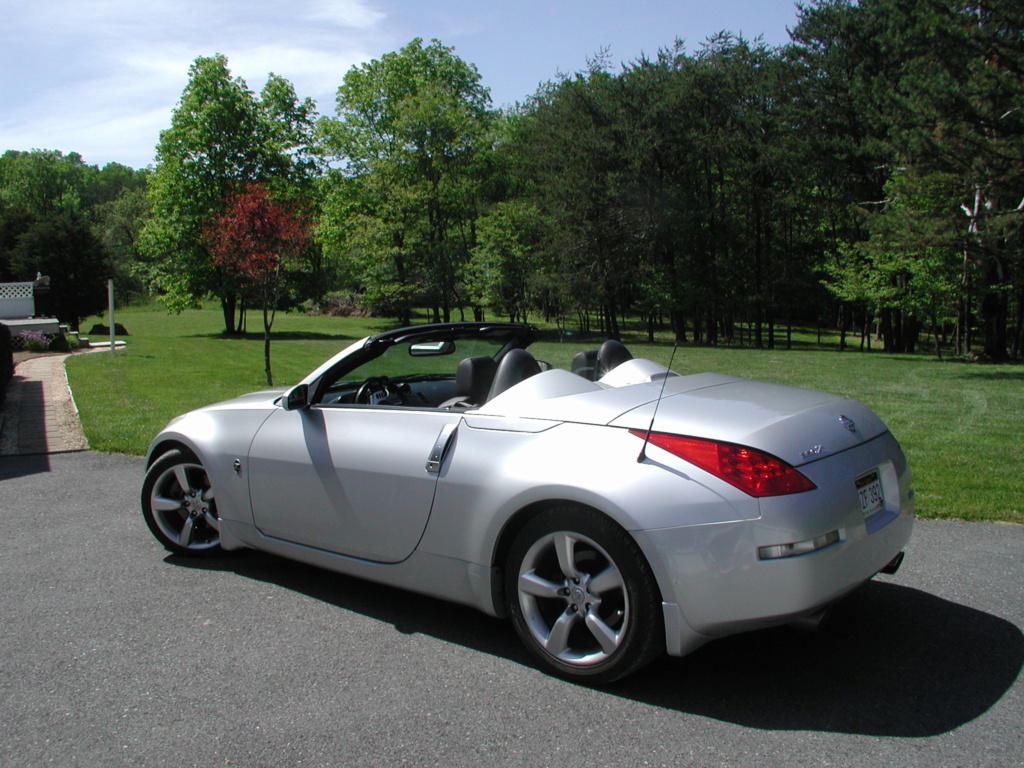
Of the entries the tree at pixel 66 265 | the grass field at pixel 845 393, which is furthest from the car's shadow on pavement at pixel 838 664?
the tree at pixel 66 265

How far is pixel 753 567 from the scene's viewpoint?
9.57 ft

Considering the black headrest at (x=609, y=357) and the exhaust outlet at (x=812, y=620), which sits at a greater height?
Result: the black headrest at (x=609, y=357)

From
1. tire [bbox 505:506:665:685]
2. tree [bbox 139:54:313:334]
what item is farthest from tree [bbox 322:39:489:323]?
tire [bbox 505:506:665:685]

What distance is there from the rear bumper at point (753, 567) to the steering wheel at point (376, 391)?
2.28m

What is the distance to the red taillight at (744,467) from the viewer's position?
9.80 ft

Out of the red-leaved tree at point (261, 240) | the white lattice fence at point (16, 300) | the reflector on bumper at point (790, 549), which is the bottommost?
the reflector on bumper at point (790, 549)

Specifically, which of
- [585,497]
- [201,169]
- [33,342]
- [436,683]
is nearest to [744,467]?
[585,497]

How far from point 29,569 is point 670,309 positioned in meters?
38.3

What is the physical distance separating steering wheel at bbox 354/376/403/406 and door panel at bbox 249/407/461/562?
0.50 meters

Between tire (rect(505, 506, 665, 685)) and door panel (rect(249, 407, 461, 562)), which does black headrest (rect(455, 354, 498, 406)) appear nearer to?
door panel (rect(249, 407, 461, 562))

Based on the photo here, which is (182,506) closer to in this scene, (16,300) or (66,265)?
(16,300)

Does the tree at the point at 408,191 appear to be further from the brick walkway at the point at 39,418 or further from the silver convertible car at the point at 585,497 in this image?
the silver convertible car at the point at 585,497

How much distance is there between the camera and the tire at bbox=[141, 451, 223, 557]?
4.95 meters

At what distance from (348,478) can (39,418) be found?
922 centimetres
